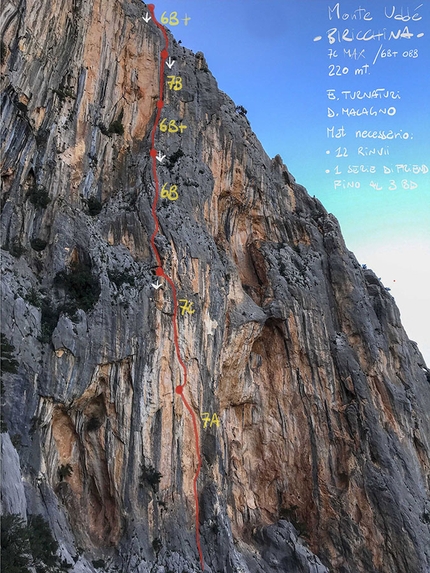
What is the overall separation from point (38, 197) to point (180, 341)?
12825 millimetres

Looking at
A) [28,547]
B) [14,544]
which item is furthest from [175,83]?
Answer: [14,544]

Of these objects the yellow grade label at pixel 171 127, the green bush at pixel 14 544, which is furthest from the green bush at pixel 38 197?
the green bush at pixel 14 544

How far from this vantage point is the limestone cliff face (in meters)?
26.2

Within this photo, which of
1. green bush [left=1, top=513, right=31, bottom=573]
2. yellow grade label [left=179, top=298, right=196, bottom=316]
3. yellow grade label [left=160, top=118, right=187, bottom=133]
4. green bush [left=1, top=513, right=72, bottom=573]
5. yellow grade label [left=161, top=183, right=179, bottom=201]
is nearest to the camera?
green bush [left=1, top=513, right=31, bottom=573]

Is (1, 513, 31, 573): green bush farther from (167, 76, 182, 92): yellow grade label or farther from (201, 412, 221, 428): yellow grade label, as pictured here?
(167, 76, 182, 92): yellow grade label

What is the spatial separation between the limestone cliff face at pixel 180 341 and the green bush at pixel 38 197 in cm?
14

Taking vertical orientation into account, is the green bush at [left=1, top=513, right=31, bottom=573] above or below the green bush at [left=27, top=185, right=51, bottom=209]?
below

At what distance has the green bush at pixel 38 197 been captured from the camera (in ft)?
99.6

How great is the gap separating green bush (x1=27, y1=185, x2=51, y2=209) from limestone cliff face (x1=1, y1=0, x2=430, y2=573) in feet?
0.45

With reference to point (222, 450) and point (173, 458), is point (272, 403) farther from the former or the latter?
point (173, 458)

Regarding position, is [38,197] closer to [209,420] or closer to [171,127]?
[171,127]

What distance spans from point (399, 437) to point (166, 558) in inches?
855

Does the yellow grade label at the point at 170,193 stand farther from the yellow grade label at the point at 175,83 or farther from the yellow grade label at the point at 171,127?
the yellow grade label at the point at 175,83

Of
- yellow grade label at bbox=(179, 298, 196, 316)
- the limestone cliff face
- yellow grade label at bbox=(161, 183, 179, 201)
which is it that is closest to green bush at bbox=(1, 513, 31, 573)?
the limestone cliff face
